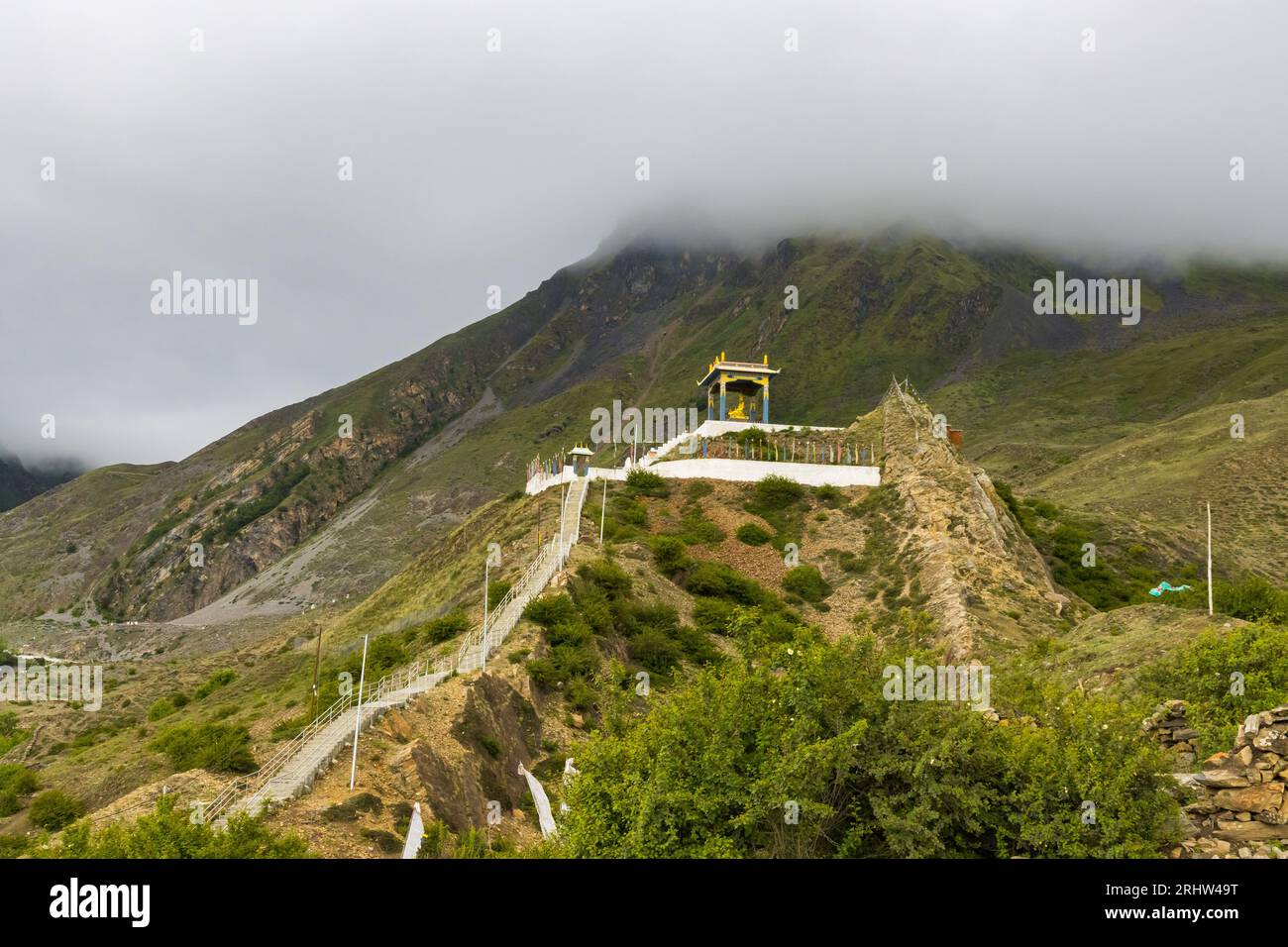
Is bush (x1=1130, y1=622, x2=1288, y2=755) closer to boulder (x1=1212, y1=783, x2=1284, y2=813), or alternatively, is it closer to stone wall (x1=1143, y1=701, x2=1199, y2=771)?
stone wall (x1=1143, y1=701, x2=1199, y2=771)

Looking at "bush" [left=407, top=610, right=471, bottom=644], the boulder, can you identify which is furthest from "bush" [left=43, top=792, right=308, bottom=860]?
"bush" [left=407, top=610, right=471, bottom=644]

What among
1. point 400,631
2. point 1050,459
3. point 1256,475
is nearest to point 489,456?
point 1050,459

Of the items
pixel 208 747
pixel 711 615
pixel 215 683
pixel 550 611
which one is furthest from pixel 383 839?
pixel 215 683

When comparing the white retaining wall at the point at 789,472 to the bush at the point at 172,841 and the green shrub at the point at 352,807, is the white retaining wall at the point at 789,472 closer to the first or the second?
the green shrub at the point at 352,807

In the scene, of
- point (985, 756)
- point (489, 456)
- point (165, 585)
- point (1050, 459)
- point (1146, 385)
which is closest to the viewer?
point (985, 756)

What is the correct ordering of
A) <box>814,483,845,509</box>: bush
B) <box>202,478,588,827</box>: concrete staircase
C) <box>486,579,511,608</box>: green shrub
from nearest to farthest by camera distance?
1. <box>202,478,588,827</box>: concrete staircase
2. <box>486,579,511,608</box>: green shrub
3. <box>814,483,845,509</box>: bush

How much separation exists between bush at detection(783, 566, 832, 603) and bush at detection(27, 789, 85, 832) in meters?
29.4

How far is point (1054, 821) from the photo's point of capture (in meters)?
14.0

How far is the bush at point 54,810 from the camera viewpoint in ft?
102

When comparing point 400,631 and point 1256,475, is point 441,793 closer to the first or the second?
point 400,631

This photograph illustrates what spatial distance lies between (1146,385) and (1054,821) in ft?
503

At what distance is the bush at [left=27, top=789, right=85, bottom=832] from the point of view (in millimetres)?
30984

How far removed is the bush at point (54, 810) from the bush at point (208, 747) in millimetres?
3100
